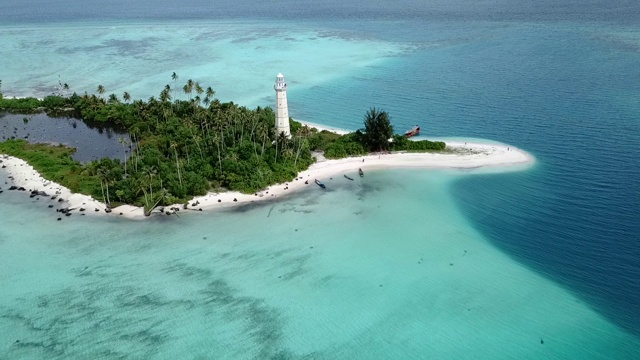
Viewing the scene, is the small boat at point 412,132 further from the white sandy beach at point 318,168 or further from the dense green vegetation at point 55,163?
the dense green vegetation at point 55,163

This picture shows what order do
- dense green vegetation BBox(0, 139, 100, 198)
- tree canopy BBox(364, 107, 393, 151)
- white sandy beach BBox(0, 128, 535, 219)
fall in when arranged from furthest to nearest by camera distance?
tree canopy BBox(364, 107, 393, 151), dense green vegetation BBox(0, 139, 100, 198), white sandy beach BBox(0, 128, 535, 219)

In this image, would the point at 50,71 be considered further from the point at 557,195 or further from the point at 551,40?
the point at 551,40

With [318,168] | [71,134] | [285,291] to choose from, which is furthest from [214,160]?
[71,134]

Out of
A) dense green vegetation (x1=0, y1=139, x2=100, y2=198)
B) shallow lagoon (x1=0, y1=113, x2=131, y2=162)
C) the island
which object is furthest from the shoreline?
shallow lagoon (x1=0, y1=113, x2=131, y2=162)

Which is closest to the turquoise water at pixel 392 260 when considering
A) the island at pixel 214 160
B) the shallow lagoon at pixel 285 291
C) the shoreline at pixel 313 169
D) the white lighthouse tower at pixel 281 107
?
the shallow lagoon at pixel 285 291

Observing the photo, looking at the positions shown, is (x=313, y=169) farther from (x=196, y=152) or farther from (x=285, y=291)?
(x=285, y=291)

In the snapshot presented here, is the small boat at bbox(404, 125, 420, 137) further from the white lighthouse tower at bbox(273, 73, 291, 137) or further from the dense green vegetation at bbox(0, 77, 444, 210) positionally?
the white lighthouse tower at bbox(273, 73, 291, 137)
